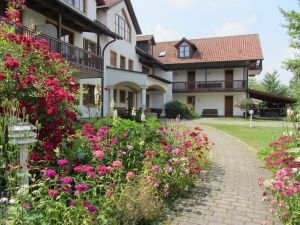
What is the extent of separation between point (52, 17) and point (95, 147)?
11.2 meters

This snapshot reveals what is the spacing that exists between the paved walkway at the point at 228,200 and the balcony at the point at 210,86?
2437 centimetres

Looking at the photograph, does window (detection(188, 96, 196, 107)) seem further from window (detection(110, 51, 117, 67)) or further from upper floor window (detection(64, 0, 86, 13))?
upper floor window (detection(64, 0, 86, 13))

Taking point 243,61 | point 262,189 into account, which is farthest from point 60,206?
point 243,61

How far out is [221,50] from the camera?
32.2 metres

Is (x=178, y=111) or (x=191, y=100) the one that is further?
(x=191, y=100)

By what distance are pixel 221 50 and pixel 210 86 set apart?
4900 millimetres

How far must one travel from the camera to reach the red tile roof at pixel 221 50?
3037 centimetres

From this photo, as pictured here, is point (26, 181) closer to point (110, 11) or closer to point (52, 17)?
point (52, 17)

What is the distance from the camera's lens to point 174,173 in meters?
4.46

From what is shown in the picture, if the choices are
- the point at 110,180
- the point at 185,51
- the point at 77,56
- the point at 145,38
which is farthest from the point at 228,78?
the point at 110,180

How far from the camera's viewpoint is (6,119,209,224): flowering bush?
241 centimetres

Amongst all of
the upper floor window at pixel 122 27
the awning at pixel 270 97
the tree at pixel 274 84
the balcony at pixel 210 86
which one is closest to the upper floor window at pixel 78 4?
the upper floor window at pixel 122 27

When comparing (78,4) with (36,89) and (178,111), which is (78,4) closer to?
(36,89)

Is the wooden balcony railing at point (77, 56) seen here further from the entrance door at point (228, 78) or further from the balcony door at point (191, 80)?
the entrance door at point (228, 78)
